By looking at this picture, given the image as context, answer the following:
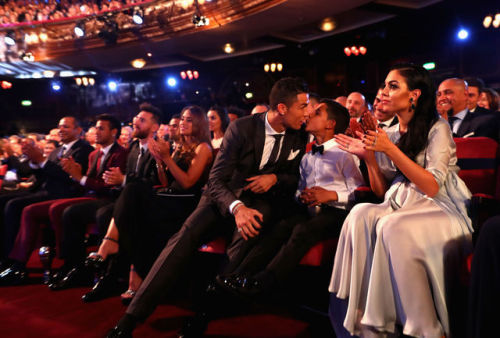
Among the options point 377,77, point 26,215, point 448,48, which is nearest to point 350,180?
point 26,215

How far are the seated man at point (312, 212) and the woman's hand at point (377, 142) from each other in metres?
Result: 0.50

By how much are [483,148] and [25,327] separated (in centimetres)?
267

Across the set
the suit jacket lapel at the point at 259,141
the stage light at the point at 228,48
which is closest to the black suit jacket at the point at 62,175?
the suit jacket lapel at the point at 259,141

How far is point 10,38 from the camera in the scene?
10812 mm

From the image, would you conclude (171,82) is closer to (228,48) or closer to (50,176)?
(228,48)

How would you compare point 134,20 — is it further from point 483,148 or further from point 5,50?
point 483,148

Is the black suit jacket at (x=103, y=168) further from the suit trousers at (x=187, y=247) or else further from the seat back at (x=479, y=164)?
the seat back at (x=479, y=164)

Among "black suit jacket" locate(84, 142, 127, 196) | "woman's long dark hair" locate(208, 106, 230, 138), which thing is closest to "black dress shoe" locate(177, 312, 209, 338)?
"black suit jacket" locate(84, 142, 127, 196)

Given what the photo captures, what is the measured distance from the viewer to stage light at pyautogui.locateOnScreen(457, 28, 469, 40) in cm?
731

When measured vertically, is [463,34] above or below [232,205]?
above

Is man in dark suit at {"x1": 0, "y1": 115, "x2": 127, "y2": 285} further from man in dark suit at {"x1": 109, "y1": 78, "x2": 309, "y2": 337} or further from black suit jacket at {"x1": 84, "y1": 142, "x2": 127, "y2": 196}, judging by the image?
man in dark suit at {"x1": 109, "y1": 78, "x2": 309, "y2": 337}

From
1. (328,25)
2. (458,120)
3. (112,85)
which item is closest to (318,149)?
(458,120)

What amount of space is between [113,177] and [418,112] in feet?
7.23

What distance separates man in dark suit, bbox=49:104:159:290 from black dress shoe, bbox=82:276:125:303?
0.32 meters
